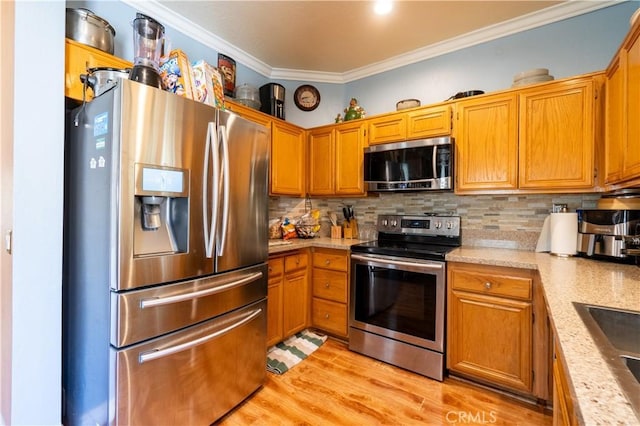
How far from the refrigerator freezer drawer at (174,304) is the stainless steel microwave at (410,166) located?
54.8 inches

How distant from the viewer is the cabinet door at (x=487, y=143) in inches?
82.4

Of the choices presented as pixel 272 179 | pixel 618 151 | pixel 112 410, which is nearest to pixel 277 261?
pixel 272 179

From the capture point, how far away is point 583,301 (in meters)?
1.03

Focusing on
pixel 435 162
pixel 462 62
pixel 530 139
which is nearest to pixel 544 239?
pixel 530 139

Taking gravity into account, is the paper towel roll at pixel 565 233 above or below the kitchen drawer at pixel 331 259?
above

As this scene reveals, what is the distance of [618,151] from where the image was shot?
4.91 ft

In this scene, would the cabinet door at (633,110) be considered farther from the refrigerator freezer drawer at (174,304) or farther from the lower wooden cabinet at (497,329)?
the refrigerator freezer drawer at (174,304)

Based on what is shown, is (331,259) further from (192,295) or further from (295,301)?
(192,295)

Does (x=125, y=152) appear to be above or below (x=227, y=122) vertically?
below

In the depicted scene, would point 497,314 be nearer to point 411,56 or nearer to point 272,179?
point 272,179

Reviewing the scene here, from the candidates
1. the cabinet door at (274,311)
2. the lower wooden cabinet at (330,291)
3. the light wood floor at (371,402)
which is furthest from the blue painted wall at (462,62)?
the light wood floor at (371,402)

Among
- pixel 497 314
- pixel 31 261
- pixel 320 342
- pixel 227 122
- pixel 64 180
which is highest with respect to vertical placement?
pixel 227 122

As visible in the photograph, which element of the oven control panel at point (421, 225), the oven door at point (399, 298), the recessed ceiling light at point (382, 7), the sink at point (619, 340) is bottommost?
the oven door at point (399, 298)

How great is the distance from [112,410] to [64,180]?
114 cm
